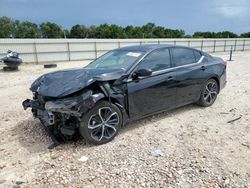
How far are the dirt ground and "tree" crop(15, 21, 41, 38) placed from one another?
52.7 metres

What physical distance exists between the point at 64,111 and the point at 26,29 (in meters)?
57.3

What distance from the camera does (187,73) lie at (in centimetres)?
464

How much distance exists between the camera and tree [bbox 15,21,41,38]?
51600 millimetres

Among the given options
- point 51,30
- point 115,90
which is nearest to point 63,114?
point 115,90

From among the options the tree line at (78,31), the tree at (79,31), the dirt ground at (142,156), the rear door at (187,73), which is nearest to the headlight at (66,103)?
the dirt ground at (142,156)

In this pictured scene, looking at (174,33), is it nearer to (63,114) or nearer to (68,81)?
(68,81)

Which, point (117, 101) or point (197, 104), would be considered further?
point (197, 104)

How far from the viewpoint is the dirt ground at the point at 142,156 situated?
9.00 ft

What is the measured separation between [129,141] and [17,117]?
105 inches

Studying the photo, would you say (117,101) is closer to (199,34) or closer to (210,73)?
(210,73)

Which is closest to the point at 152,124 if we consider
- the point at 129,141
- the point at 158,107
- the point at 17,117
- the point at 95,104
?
the point at 158,107

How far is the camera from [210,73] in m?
5.15

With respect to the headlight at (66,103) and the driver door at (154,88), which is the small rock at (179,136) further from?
the headlight at (66,103)

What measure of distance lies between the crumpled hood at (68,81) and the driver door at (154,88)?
0.43 m
